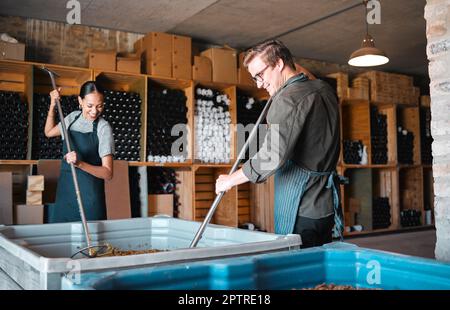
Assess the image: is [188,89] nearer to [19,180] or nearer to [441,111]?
[19,180]

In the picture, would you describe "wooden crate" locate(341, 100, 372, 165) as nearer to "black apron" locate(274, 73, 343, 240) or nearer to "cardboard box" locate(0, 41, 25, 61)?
"cardboard box" locate(0, 41, 25, 61)

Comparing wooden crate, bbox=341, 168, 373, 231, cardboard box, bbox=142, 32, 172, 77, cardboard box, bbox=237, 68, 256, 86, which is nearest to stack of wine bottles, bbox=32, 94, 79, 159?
cardboard box, bbox=142, 32, 172, 77

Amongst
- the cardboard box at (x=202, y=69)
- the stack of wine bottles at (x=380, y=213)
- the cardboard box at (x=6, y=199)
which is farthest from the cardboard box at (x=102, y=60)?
the stack of wine bottles at (x=380, y=213)

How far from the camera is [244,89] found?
20.2 feet

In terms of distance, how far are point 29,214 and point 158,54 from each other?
2261mm

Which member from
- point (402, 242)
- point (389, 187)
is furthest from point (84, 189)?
point (389, 187)

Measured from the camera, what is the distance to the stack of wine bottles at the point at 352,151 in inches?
273

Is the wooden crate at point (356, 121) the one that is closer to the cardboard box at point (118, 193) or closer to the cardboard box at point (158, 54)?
the cardboard box at point (158, 54)

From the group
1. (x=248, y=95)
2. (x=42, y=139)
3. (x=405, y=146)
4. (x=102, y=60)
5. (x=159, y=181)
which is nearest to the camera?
(x=42, y=139)

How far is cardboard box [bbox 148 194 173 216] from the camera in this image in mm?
5367

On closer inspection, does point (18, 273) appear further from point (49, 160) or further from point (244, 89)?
point (244, 89)

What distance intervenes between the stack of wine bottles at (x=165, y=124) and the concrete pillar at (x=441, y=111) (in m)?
3.07

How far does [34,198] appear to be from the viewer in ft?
14.3

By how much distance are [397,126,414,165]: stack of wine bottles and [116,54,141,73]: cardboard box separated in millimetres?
4620
